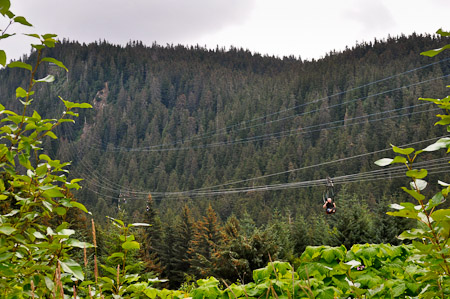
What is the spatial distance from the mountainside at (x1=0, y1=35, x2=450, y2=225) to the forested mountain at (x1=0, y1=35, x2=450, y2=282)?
1.22ft

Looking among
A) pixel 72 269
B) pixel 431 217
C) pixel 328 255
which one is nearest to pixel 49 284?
pixel 72 269

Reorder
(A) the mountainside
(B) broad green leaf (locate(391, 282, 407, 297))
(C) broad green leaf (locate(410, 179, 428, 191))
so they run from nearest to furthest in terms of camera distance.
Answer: (C) broad green leaf (locate(410, 179, 428, 191)) < (B) broad green leaf (locate(391, 282, 407, 297)) < (A) the mountainside

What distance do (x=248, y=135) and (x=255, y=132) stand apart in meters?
2.00

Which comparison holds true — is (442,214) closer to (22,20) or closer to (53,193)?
(53,193)

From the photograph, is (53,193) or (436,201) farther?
(53,193)

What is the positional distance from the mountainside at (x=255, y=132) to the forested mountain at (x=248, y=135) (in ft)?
1.22

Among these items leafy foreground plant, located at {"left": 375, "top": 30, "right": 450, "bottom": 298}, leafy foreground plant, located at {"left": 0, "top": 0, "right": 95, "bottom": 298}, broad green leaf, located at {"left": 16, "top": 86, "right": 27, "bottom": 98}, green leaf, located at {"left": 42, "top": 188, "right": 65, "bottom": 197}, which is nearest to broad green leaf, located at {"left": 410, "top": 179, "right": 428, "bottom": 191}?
leafy foreground plant, located at {"left": 375, "top": 30, "right": 450, "bottom": 298}

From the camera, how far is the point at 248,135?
124062mm

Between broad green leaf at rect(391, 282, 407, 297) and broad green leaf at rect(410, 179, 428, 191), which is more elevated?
broad green leaf at rect(410, 179, 428, 191)

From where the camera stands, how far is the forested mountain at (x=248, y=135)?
83.9 m

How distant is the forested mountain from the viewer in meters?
83.9

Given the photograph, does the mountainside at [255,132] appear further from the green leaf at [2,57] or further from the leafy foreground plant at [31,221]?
the green leaf at [2,57]

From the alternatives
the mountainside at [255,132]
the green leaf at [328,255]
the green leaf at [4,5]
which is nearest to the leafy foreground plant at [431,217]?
the green leaf at [328,255]

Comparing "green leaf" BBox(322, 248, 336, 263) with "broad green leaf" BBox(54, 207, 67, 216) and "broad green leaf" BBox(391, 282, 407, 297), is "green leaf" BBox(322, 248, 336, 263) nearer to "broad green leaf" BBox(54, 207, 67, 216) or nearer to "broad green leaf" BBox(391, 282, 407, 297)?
"broad green leaf" BBox(391, 282, 407, 297)
